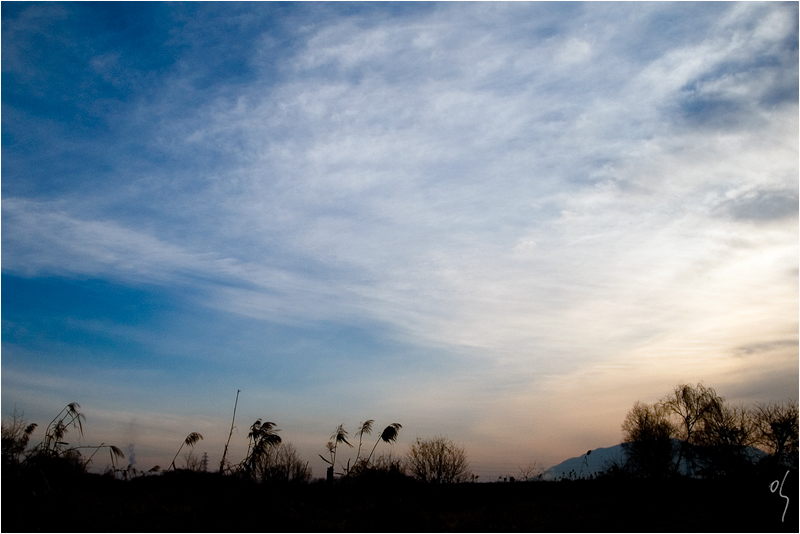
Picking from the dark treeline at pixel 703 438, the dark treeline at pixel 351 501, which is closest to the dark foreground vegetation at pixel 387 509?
the dark treeline at pixel 351 501

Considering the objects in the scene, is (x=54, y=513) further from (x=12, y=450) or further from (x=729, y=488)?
→ (x=729, y=488)

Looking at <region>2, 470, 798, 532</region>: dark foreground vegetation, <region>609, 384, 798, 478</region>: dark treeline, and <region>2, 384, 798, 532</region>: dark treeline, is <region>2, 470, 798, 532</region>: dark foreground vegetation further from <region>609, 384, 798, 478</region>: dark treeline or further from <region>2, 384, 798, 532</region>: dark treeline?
<region>609, 384, 798, 478</region>: dark treeline

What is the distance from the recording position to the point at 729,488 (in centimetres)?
1337

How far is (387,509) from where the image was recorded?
12648 mm

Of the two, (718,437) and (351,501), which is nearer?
(351,501)

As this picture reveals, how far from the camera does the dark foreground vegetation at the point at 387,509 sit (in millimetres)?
10398

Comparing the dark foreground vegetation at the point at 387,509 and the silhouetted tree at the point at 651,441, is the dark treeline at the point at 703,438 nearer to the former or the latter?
the silhouetted tree at the point at 651,441

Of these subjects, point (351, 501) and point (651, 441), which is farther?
point (651, 441)

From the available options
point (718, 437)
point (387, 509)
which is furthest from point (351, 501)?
point (718, 437)

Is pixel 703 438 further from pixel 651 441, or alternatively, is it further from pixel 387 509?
pixel 387 509

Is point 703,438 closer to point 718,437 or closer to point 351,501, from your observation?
point 718,437

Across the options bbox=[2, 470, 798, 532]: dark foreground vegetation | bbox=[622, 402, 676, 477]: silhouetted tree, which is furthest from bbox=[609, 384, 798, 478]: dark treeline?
bbox=[2, 470, 798, 532]: dark foreground vegetation

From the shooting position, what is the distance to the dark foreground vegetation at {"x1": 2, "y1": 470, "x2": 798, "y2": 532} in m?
10.4

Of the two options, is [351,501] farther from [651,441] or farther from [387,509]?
[651,441]
